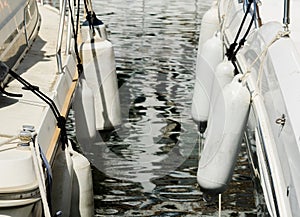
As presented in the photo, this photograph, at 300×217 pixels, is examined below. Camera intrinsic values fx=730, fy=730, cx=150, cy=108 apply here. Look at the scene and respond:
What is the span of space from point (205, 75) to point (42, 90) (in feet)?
7.16

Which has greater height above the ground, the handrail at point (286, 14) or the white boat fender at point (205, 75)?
the white boat fender at point (205, 75)

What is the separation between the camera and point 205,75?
6.59 metres

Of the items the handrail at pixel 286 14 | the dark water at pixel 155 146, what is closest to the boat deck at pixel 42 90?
the dark water at pixel 155 146

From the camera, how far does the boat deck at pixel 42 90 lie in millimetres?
3982

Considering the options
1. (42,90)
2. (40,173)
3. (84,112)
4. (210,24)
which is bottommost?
(40,173)

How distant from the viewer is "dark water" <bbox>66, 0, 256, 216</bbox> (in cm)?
614

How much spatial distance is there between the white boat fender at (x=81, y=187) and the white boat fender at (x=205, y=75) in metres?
2.17

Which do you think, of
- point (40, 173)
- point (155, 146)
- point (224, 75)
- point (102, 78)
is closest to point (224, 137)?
point (224, 75)

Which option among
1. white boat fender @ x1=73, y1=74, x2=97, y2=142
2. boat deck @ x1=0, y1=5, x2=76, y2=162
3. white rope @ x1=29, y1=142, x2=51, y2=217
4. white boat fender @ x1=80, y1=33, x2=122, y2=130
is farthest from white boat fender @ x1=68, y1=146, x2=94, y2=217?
white boat fender @ x1=80, y1=33, x2=122, y2=130

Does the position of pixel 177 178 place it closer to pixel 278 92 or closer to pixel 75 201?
pixel 75 201

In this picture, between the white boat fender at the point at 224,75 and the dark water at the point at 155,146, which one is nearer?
the white boat fender at the point at 224,75

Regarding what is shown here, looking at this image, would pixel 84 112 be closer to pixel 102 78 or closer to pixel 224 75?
pixel 102 78

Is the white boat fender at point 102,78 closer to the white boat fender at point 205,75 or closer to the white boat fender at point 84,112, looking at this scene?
the white boat fender at point 84,112

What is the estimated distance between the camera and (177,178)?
6.62 m
